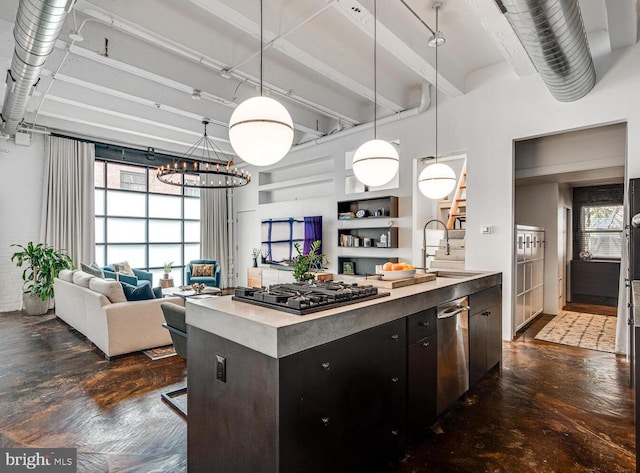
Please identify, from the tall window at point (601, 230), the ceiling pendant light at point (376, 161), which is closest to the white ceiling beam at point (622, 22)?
the ceiling pendant light at point (376, 161)

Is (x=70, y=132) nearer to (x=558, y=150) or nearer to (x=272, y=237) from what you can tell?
(x=272, y=237)

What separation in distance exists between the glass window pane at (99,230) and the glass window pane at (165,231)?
100 centimetres

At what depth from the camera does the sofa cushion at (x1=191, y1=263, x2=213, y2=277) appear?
25.5 ft

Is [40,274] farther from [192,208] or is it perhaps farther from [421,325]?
[421,325]

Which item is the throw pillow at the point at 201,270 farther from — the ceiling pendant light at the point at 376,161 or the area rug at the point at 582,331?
the area rug at the point at 582,331

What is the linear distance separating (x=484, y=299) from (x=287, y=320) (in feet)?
7.43

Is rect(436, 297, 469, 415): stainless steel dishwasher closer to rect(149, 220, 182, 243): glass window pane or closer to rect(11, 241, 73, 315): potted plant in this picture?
rect(11, 241, 73, 315): potted plant

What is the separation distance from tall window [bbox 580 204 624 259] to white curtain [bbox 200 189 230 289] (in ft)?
27.2

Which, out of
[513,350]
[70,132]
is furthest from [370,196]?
[70,132]

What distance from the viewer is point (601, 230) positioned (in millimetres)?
6973

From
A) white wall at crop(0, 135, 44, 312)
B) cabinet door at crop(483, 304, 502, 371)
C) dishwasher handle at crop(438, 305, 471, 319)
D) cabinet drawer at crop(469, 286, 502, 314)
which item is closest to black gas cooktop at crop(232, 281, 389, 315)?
dishwasher handle at crop(438, 305, 471, 319)

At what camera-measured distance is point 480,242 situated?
4.84 m

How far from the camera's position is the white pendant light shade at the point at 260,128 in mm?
2068

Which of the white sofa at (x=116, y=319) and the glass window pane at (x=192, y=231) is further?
the glass window pane at (x=192, y=231)
